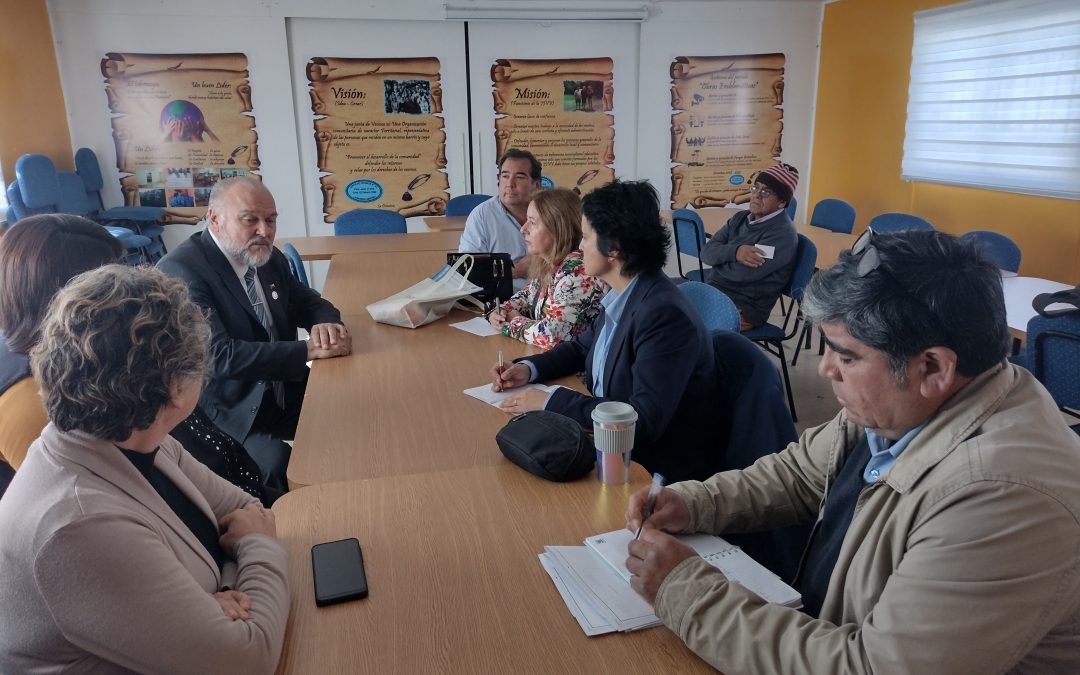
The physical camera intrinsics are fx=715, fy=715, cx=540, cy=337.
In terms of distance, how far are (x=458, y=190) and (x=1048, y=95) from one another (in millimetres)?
4560

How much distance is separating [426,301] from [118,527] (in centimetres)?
200

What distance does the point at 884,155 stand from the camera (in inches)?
238

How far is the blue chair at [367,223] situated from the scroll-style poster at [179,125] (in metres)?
1.63

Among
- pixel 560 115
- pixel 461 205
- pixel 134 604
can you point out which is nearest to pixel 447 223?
pixel 461 205

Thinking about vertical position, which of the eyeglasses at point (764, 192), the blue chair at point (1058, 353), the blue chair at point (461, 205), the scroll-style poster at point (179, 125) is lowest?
the blue chair at point (1058, 353)

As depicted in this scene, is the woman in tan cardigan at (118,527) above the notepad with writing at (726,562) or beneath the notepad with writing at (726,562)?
above

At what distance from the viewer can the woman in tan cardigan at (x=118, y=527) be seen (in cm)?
83

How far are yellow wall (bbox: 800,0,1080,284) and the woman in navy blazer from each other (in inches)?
156

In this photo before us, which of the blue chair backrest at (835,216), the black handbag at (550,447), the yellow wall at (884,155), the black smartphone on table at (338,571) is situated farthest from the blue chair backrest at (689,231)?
the black smartphone on table at (338,571)

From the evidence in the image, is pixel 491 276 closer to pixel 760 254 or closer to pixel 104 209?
pixel 760 254

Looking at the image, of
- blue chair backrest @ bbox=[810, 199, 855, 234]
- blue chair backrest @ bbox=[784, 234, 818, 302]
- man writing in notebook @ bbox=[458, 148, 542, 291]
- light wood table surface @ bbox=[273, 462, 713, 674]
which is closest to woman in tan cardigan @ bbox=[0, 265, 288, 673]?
light wood table surface @ bbox=[273, 462, 713, 674]

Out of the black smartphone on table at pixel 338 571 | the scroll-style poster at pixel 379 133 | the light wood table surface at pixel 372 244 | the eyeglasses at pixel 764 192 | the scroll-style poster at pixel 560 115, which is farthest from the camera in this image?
the scroll-style poster at pixel 560 115

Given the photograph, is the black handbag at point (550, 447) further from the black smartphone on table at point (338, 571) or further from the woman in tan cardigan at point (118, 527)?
the woman in tan cardigan at point (118, 527)

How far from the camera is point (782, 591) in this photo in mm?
1142
